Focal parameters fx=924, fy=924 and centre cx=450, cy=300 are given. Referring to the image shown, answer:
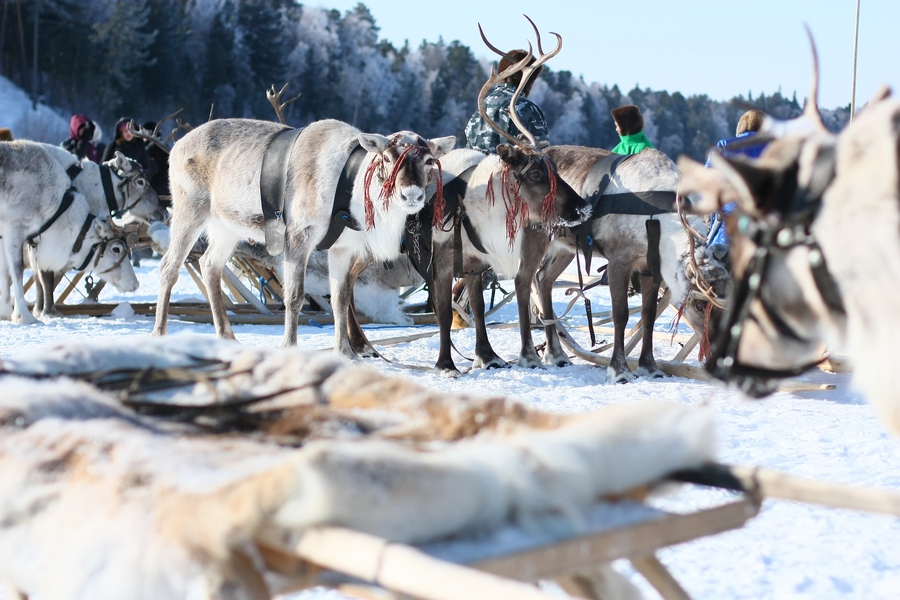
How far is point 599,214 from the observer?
6.64 metres

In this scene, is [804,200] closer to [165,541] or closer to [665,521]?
[665,521]

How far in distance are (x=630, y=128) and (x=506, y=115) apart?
1415mm

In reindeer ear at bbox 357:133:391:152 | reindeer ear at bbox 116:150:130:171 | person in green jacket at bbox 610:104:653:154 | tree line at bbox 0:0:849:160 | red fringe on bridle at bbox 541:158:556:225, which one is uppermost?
tree line at bbox 0:0:849:160

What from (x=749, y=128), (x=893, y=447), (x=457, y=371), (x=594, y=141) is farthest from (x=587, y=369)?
(x=594, y=141)

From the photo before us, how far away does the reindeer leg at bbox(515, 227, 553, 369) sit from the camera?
700 centimetres

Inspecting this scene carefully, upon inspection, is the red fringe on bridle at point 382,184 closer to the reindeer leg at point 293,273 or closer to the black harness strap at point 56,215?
the reindeer leg at point 293,273

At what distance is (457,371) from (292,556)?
5445 millimetres

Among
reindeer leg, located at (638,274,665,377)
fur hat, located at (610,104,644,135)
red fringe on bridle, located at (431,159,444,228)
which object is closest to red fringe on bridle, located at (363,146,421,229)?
red fringe on bridle, located at (431,159,444,228)

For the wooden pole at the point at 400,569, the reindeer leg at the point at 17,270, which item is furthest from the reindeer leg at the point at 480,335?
the wooden pole at the point at 400,569

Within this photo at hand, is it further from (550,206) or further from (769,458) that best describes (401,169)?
(769,458)

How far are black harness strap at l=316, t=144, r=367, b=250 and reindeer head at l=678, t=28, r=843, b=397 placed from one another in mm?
5141

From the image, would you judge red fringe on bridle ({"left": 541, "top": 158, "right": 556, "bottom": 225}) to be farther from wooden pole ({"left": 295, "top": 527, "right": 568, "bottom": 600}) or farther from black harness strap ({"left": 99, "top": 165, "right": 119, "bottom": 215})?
black harness strap ({"left": 99, "top": 165, "right": 119, "bottom": 215})

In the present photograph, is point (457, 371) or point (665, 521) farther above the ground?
point (665, 521)

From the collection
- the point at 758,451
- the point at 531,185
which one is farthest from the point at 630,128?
the point at 758,451
